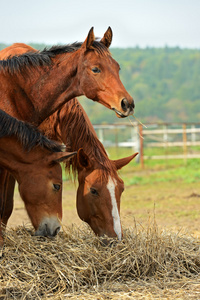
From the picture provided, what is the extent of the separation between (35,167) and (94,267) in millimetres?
1013

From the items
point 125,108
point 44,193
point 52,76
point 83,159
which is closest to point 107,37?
point 52,76

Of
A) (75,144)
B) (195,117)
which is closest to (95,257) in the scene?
(75,144)

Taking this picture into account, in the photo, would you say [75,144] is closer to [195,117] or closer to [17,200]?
[17,200]

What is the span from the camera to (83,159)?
4.32 metres

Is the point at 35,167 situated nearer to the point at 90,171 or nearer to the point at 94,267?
the point at 90,171

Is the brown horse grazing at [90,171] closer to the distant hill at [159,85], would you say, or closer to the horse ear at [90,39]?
the horse ear at [90,39]

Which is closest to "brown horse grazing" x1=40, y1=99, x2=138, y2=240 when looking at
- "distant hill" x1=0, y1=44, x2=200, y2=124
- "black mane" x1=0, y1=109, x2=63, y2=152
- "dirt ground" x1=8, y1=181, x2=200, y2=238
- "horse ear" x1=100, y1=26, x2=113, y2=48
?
"black mane" x1=0, y1=109, x2=63, y2=152

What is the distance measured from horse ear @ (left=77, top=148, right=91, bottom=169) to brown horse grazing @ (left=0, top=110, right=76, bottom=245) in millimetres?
491

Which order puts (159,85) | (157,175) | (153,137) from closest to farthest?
(157,175) < (153,137) < (159,85)

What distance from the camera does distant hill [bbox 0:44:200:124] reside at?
222 ft

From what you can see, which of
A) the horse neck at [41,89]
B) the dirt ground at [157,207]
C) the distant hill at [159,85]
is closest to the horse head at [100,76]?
the horse neck at [41,89]

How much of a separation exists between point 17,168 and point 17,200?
6106mm

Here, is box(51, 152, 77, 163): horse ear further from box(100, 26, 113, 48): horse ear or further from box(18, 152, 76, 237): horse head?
box(100, 26, 113, 48): horse ear

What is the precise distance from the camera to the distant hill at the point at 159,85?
6775cm
